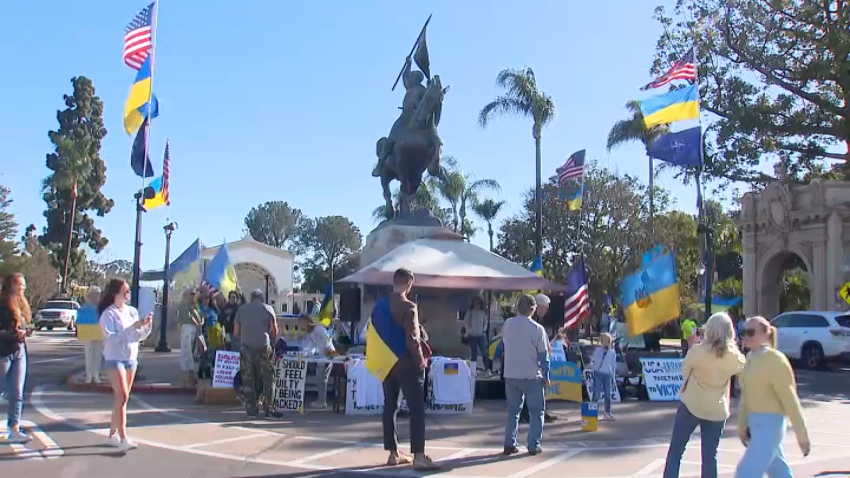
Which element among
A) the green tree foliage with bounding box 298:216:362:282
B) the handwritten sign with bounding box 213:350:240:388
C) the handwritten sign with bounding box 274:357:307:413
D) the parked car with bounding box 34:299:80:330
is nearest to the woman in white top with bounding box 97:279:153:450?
the handwritten sign with bounding box 274:357:307:413

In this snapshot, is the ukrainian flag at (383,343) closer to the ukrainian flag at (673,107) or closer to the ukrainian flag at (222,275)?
the ukrainian flag at (222,275)

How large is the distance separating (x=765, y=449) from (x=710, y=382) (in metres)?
0.77

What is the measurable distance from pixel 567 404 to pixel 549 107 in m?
21.8

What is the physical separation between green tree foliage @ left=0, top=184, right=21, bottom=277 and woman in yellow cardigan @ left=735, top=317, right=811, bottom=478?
4356 centimetres

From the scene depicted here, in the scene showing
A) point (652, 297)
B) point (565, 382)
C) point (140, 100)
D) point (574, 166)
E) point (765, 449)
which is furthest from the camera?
point (574, 166)

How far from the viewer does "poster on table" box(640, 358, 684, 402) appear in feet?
43.1

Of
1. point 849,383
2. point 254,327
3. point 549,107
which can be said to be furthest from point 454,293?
point 549,107

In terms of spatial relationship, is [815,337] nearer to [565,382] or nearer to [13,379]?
[565,382]

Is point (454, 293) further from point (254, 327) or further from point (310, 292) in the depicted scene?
point (310, 292)

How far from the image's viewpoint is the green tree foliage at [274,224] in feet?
335

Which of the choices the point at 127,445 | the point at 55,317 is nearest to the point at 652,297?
the point at 127,445

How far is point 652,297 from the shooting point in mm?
13570

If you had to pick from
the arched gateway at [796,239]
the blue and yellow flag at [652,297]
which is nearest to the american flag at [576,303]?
the blue and yellow flag at [652,297]

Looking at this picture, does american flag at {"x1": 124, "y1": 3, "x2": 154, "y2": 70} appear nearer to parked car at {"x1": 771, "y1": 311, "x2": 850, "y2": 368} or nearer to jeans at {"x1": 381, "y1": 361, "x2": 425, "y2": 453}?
jeans at {"x1": 381, "y1": 361, "x2": 425, "y2": 453}
